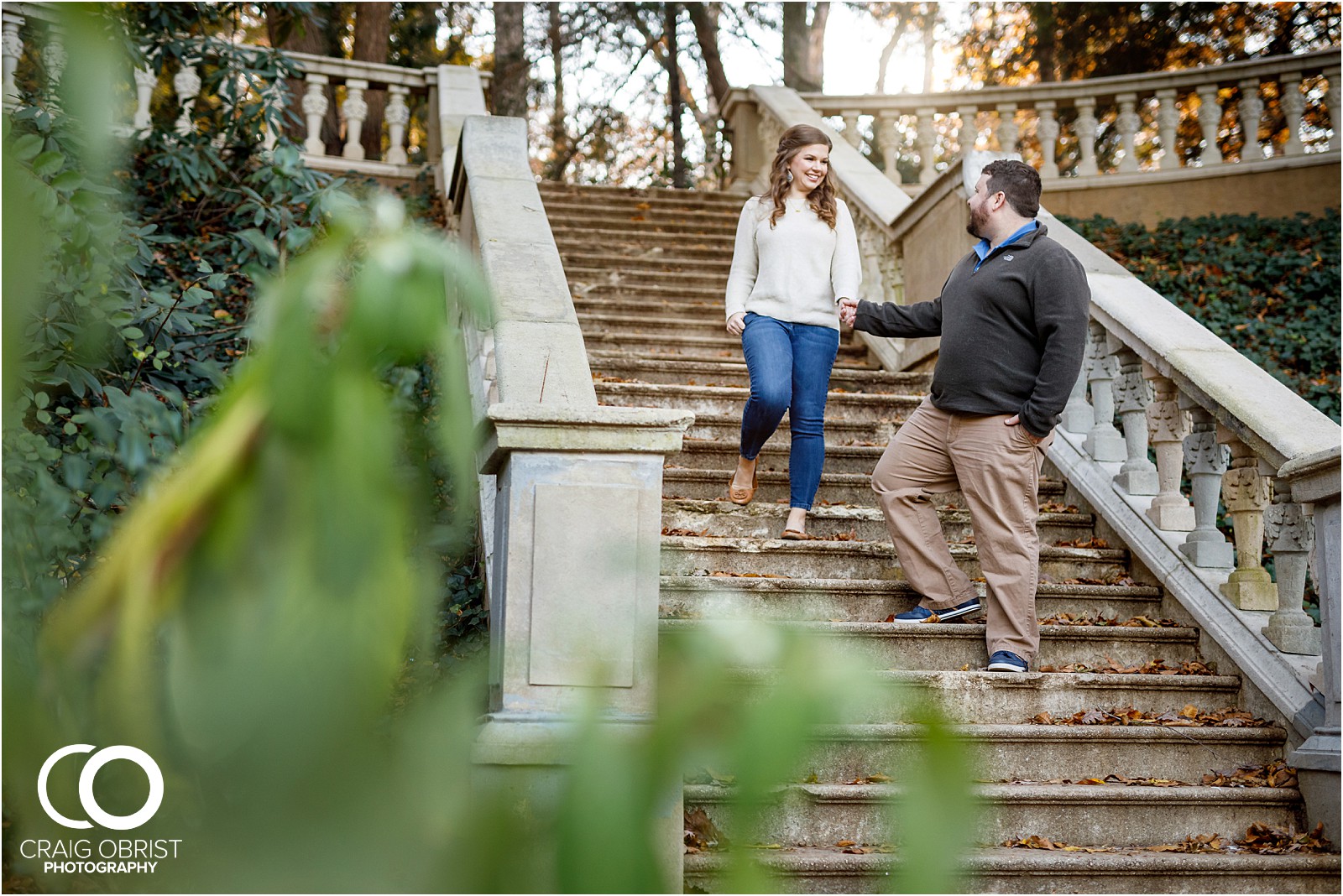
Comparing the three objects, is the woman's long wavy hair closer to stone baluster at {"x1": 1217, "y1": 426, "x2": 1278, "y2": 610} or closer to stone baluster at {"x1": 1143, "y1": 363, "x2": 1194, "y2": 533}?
stone baluster at {"x1": 1143, "y1": 363, "x2": 1194, "y2": 533}

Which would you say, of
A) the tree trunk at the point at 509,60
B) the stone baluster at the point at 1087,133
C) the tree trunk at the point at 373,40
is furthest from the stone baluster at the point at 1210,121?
the tree trunk at the point at 509,60

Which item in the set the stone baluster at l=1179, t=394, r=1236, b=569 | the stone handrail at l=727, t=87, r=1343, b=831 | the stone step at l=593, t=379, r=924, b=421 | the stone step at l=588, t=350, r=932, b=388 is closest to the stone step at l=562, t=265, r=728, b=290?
the stone step at l=588, t=350, r=932, b=388

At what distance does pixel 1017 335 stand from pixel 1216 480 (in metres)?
1.08

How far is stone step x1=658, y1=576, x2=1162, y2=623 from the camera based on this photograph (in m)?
4.38

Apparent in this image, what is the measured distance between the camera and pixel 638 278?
9.05 m

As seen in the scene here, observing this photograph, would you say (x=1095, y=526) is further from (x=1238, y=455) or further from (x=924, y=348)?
(x=924, y=348)

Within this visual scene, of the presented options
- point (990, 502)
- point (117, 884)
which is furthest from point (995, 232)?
point (117, 884)

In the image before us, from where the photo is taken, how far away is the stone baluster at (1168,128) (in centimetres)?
1123

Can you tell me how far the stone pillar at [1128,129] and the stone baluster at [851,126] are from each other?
2.51 metres

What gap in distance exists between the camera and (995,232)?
444 centimetres

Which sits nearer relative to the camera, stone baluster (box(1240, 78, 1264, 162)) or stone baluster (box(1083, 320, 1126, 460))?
stone baluster (box(1083, 320, 1126, 460))

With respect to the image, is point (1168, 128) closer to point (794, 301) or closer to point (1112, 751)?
point (794, 301)

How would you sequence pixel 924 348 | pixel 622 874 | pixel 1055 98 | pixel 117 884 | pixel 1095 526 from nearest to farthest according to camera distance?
1. pixel 622 874
2. pixel 117 884
3. pixel 1095 526
4. pixel 924 348
5. pixel 1055 98

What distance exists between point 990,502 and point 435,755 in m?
3.78
